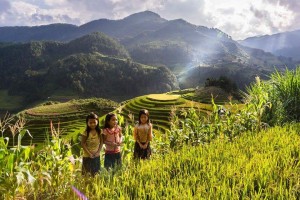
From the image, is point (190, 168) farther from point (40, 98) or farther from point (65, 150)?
point (40, 98)

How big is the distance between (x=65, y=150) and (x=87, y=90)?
181m

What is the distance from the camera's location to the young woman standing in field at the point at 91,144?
23.1ft

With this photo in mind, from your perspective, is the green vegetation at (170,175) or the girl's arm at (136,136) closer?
the green vegetation at (170,175)

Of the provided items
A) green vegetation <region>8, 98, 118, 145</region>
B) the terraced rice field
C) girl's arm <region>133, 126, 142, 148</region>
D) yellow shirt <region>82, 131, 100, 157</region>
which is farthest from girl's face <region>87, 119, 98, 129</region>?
green vegetation <region>8, 98, 118, 145</region>

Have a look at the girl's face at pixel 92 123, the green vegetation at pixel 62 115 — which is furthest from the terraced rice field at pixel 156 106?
the girl's face at pixel 92 123

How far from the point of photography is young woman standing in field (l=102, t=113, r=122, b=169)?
24.7 ft

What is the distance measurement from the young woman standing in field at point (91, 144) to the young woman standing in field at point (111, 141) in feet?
1.23

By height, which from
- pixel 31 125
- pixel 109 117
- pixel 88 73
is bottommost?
pixel 31 125

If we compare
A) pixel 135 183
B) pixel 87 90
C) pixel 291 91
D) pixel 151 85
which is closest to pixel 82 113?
pixel 291 91

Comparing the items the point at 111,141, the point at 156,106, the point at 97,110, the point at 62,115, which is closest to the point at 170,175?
the point at 111,141

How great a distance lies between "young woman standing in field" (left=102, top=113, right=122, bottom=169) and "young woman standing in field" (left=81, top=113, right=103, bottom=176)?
14.8 inches

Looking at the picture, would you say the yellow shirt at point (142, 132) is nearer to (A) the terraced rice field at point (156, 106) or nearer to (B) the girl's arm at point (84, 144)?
(B) the girl's arm at point (84, 144)

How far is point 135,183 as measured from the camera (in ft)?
14.1

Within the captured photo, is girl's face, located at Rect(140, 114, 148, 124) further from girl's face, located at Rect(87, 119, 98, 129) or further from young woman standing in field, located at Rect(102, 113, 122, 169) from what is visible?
girl's face, located at Rect(87, 119, 98, 129)
